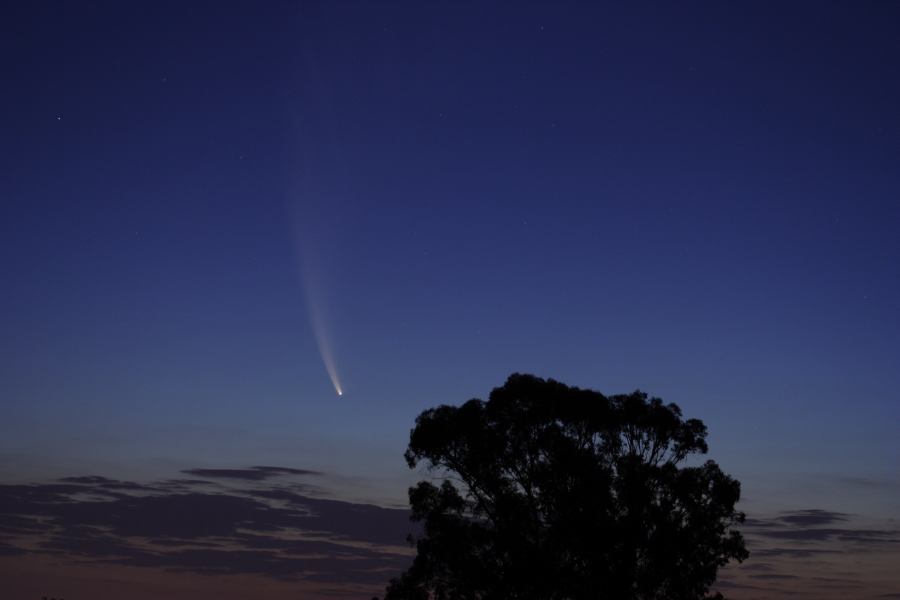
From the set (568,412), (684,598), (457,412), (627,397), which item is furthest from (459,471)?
(684,598)

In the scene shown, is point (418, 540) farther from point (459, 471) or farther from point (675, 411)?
point (675, 411)

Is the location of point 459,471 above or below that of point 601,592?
above

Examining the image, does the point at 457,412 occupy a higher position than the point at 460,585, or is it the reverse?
the point at 457,412

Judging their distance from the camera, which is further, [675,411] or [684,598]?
[675,411]

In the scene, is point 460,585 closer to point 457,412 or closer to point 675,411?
point 457,412

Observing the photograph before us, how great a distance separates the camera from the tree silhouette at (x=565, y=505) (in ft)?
148

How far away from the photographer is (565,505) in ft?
151

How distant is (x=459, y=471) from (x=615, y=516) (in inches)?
313

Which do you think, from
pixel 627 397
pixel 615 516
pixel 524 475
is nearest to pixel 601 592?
pixel 615 516

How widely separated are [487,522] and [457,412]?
5.91m

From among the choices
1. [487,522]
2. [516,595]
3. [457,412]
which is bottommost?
[516,595]

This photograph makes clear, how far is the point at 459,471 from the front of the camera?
48344mm

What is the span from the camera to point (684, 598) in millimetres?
45656

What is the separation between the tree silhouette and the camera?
4516 centimetres
